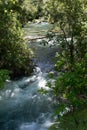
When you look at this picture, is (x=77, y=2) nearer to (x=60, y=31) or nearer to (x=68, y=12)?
(x=68, y=12)

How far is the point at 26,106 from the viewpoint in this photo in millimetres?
16469

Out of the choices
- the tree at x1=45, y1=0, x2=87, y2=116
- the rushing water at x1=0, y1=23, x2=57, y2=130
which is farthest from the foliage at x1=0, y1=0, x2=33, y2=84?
the tree at x1=45, y1=0, x2=87, y2=116

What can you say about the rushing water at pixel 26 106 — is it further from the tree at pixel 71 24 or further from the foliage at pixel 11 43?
the tree at pixel 71 24

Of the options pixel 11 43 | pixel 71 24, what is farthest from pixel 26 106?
pixel 71 24

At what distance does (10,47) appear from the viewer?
65.6 ft

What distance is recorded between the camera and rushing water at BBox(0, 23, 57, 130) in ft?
46.6

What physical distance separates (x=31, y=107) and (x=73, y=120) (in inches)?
232

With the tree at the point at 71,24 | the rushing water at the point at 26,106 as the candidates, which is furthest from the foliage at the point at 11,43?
the tree at the point at 71,24

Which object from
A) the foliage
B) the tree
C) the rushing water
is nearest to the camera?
the rushing water

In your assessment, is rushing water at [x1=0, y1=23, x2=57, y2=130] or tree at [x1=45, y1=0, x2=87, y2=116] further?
tree at [x1=45, y1=0, x2=87, y2=116]

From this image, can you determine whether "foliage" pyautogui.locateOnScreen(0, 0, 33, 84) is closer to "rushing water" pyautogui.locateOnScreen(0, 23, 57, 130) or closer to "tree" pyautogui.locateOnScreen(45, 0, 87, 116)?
"rushing water" pyautogui.locateOnScreen(0, 23, 57, 130)

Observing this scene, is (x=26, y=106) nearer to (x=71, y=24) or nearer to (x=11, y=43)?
(x=11, y=43)

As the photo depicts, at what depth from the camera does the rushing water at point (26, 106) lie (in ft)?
46.6

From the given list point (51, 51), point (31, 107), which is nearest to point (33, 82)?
point (31, 107)
